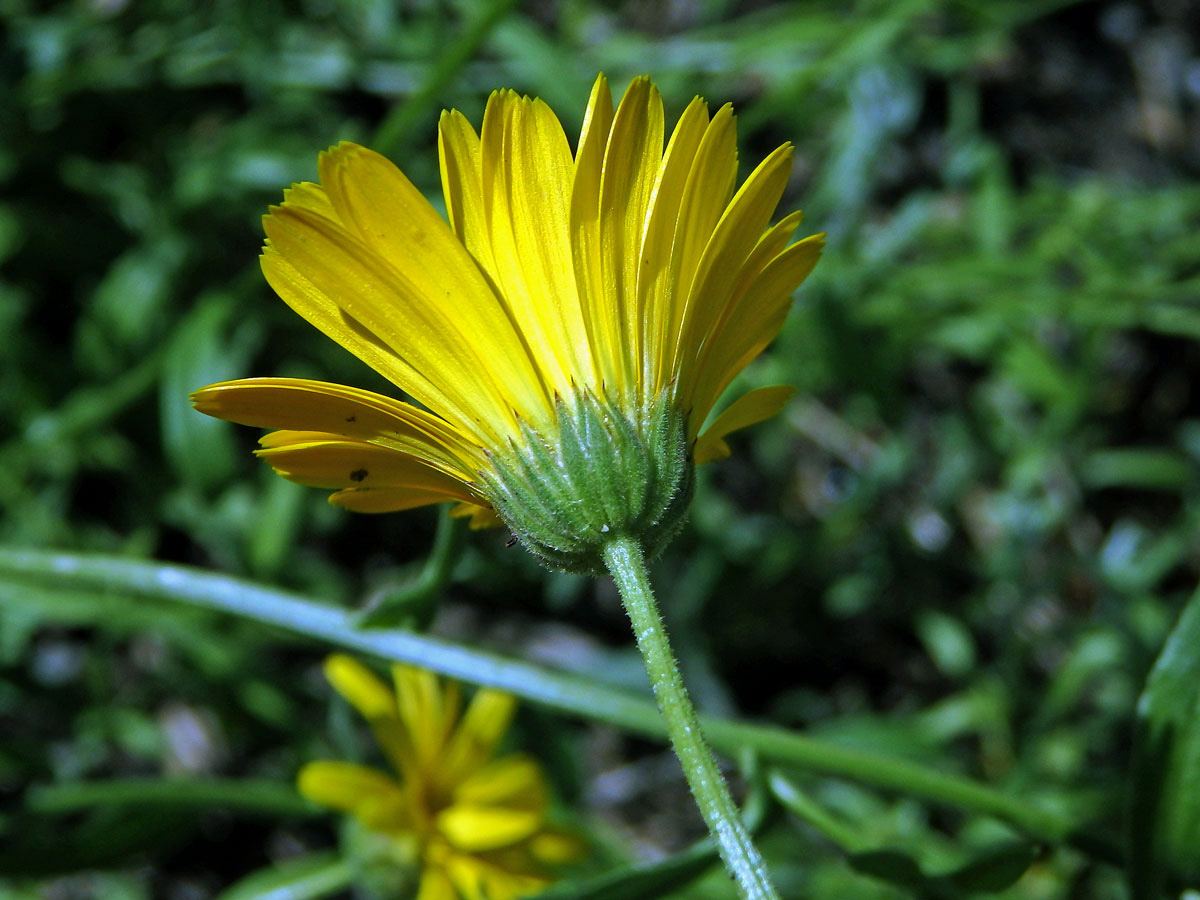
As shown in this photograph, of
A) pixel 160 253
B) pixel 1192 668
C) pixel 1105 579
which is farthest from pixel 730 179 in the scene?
pixel 1105 579

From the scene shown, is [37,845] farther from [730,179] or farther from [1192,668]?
[1192,668]

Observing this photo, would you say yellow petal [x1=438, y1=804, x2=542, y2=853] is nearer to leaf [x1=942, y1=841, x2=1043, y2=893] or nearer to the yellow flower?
the yellow flower

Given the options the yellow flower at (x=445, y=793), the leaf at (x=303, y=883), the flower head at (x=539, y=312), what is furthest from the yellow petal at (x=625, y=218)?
the leaf at (x=303, y=883)

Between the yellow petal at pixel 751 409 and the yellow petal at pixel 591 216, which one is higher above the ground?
the yellow petal at pixel 591 216

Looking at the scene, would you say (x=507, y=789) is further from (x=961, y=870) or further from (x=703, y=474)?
(x=703, y=474)

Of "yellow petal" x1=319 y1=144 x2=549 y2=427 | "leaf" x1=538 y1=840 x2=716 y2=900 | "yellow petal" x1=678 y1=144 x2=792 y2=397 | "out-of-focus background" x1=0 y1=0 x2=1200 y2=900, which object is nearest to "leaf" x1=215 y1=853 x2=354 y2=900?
"out-of-focus background" x1=0 y1=0 x2=1200 y2=900

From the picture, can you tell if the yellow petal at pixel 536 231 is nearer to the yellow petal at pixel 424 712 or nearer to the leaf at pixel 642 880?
the leaf at pixel 642 880
